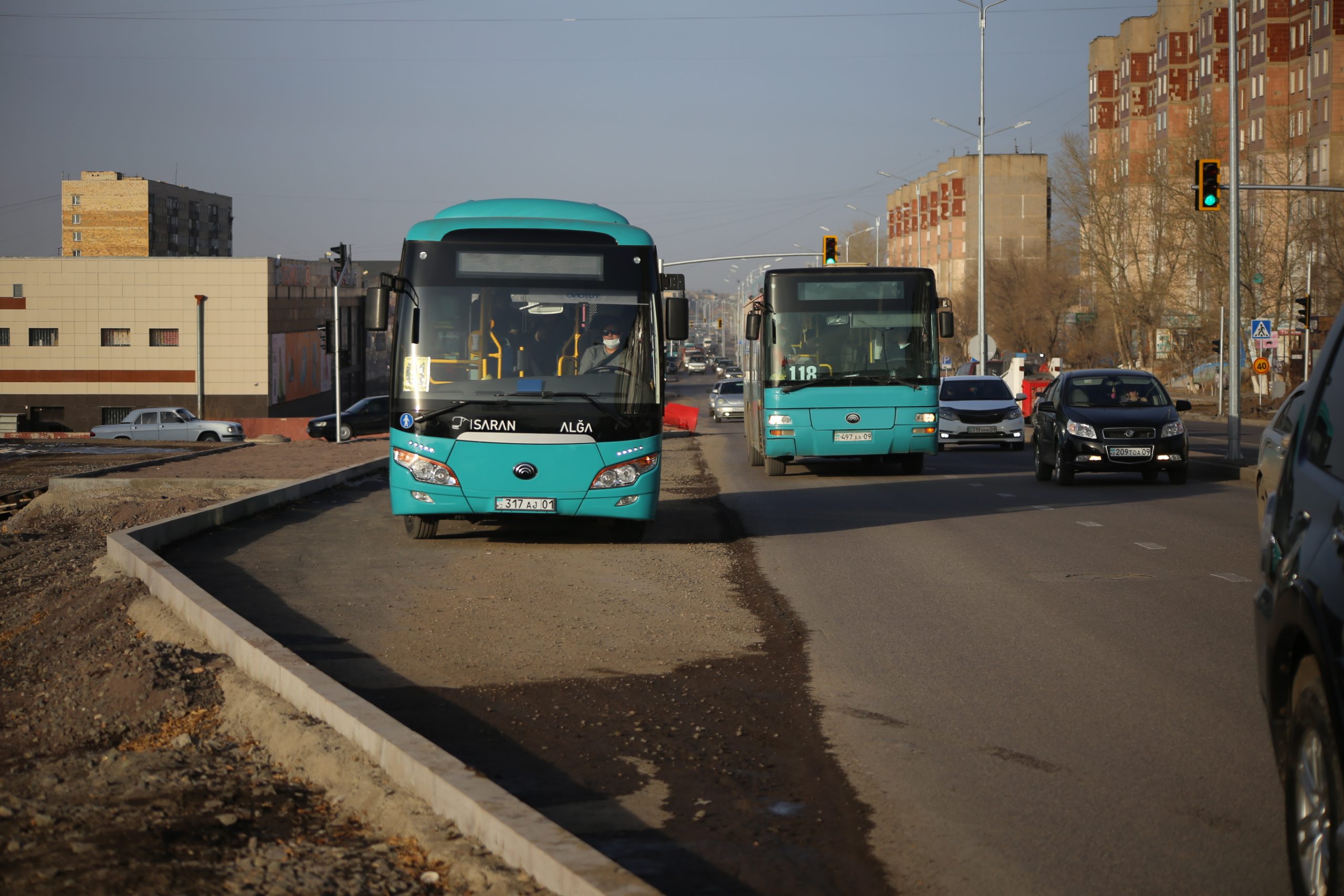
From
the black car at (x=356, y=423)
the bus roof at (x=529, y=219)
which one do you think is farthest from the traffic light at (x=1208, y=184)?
the black car at (x=356, y=423)

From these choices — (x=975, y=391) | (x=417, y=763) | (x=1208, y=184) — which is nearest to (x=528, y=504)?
(x=417, y=763)

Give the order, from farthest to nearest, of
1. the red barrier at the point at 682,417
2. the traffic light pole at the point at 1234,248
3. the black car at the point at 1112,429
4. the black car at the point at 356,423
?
1. the black car at the point at 356,423
2. the red barrier at the point at 682,417
3. the traffic light pole at the point at 1234,248
4. the black car at the point at 1112,429

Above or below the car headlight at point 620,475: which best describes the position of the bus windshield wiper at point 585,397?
above

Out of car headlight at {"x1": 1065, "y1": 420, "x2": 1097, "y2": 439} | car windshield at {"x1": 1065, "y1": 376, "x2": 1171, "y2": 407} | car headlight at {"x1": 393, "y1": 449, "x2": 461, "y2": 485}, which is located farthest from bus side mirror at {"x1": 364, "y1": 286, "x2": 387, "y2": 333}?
car windshield at {"x1": 1065, "y1": 376, "x2": 1171, "y2": 407}

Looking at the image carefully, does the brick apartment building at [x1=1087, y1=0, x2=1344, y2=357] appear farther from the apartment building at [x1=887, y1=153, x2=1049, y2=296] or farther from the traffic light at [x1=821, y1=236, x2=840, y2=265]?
the apartment building at [x1=887, y1=153, x2=1049, y2=296]

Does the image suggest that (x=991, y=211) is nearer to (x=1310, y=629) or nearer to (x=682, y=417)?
(x=682, y=417)

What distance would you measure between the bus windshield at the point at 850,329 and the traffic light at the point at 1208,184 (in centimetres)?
729

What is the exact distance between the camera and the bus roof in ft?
43.8

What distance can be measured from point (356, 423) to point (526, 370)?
3686 cm

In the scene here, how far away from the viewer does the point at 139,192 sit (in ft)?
477

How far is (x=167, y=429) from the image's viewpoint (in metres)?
44.7

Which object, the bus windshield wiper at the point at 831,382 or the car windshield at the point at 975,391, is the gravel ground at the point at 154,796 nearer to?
the bus windshield wiper at the point at 831,382

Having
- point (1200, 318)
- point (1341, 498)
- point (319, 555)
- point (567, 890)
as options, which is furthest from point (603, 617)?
point (1200, 318)

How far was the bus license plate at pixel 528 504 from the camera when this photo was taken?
1292 centimetres
